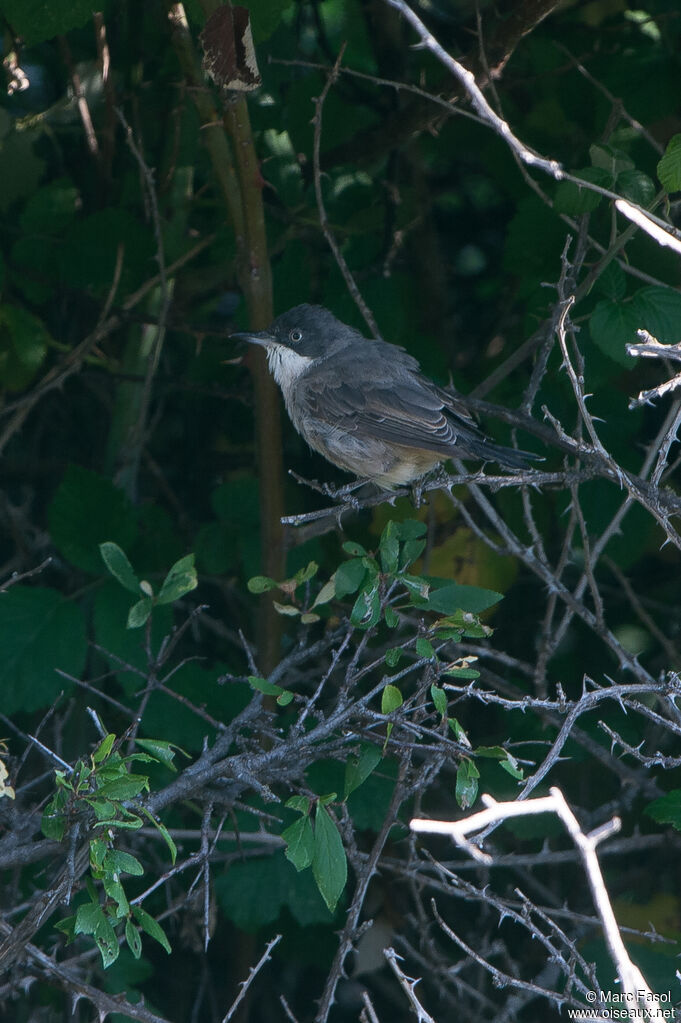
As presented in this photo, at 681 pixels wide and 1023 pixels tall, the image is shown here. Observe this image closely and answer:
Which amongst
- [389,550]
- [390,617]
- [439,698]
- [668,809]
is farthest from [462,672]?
[668,809]

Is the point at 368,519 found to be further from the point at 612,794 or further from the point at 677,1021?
the point at 677,1021

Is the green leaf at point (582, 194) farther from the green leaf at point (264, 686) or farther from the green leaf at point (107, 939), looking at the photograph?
the green leaf at point (107, 939)

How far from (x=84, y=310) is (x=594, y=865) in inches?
135

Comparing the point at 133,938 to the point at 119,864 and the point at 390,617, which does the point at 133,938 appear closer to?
the point at 119,864

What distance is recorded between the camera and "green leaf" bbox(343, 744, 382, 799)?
2.51 m

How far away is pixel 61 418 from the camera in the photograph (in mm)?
4590

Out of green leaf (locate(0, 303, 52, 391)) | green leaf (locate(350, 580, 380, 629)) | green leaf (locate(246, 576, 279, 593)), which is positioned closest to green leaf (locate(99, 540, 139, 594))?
green leaf (locate(246, 576, 279, 593))

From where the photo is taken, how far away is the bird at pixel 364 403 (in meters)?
3.76

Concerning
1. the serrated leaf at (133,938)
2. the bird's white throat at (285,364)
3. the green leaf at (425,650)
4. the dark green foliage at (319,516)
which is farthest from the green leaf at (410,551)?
the bird's white throat at (285,364)

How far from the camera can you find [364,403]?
3.96 m

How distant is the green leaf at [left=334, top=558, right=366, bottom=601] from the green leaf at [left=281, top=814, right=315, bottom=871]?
575mm

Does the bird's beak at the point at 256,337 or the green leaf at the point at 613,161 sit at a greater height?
the green leaf at the point at 613,161

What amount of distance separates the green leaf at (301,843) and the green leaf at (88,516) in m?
1.29

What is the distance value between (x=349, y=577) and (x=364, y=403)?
4.75 ft
